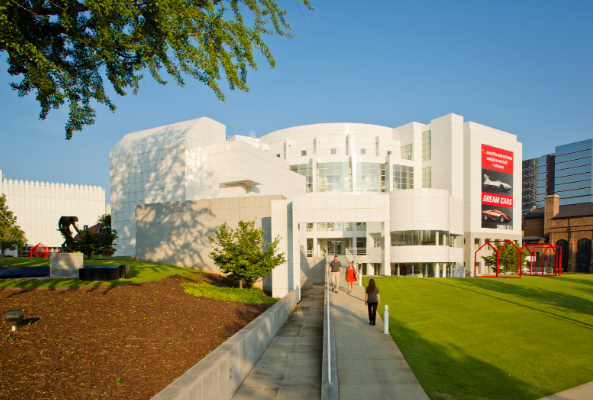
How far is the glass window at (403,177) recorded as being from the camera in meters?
62.0

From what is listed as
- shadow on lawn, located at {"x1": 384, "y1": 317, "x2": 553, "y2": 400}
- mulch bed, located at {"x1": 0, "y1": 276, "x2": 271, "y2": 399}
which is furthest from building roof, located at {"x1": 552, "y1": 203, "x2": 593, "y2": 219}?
mulch bed, located at {"x1": 0, "y1": 276, "x2": 271, "y2": 399}

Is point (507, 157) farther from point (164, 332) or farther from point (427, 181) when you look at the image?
point (164, 332)

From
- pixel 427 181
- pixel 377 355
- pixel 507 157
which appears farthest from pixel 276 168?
pixel 507 157

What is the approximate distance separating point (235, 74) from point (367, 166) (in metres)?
52.2

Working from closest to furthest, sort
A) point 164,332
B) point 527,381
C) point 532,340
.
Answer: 1. point 527,381
2. point 164,332
3. point 532,340

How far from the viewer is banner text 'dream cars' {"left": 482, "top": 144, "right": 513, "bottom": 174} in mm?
62156

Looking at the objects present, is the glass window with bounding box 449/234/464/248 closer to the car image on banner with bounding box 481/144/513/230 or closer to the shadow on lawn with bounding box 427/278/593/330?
the car image on banner with bounding box 481/144/513/230

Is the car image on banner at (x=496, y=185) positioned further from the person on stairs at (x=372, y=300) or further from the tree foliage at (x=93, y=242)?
the tree foliage at (x=93, y=242)

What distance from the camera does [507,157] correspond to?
6425cm

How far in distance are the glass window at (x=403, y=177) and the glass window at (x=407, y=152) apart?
266 centimetres

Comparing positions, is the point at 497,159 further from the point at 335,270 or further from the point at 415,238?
the point at 335,270

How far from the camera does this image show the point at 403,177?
2478 inches

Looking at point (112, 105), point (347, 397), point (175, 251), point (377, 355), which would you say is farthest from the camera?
point (175, 251)

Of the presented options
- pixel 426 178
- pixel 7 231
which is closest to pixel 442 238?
pixel 426 178
